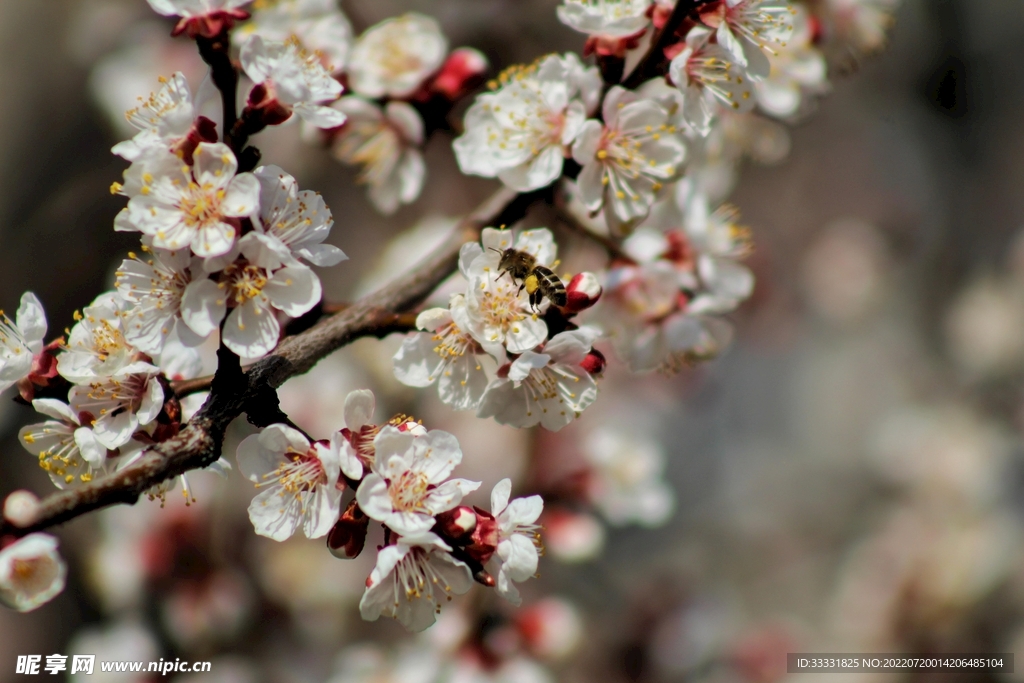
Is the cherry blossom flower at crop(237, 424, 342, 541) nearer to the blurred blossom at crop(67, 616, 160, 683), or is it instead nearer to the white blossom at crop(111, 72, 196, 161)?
the white blossom at crop(111, 72, 196, 161)

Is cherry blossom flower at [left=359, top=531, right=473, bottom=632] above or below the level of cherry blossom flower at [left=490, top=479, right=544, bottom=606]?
below

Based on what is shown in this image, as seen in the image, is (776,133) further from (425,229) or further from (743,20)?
(425,229)

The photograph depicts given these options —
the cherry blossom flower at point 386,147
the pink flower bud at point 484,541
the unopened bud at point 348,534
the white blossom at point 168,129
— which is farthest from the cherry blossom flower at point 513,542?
the cherry blossom flower at point 386,147

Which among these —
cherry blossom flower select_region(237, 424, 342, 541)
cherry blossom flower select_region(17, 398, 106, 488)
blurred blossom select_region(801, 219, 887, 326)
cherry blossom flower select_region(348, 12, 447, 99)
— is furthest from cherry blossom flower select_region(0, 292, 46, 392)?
blurred blossom select_region(801, 219, 887, 326)

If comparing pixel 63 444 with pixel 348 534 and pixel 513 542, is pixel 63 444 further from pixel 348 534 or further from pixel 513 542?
pixel 513 542

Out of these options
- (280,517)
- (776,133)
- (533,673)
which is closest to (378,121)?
(280,517)
